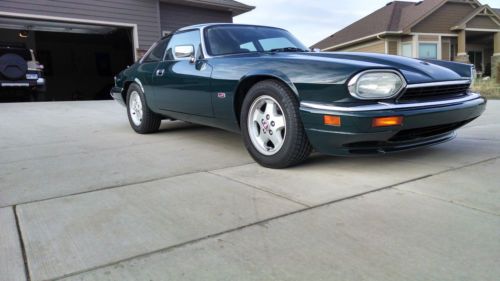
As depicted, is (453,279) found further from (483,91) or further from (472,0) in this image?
(472,0)

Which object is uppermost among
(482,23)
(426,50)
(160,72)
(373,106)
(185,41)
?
(482,23)

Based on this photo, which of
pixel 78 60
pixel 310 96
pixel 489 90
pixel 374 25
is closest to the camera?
pixel 310 96

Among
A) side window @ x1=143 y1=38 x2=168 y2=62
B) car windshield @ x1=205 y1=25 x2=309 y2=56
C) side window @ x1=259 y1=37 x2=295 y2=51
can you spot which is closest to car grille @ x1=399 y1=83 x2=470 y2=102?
car windshield @ x1=205 y1=25 x2=309 y2=56

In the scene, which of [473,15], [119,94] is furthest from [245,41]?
[473,15]

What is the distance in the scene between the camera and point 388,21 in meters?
22.3

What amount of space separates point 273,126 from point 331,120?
0.65m

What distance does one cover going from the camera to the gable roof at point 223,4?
14414 millimetres

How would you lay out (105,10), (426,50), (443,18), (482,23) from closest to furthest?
(105,10) → (426,50) → (443,18) → (482,23)

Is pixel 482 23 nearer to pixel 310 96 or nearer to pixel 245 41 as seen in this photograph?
pixel 245 41

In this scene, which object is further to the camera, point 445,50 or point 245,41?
point 445,50

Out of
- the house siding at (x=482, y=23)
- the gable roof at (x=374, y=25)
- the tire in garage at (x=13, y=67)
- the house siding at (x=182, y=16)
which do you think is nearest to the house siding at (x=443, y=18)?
the house siding at (x=482, y=23)

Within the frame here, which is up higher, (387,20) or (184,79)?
(387,20)

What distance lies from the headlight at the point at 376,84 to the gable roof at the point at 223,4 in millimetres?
12189

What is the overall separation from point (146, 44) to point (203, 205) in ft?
39.2
